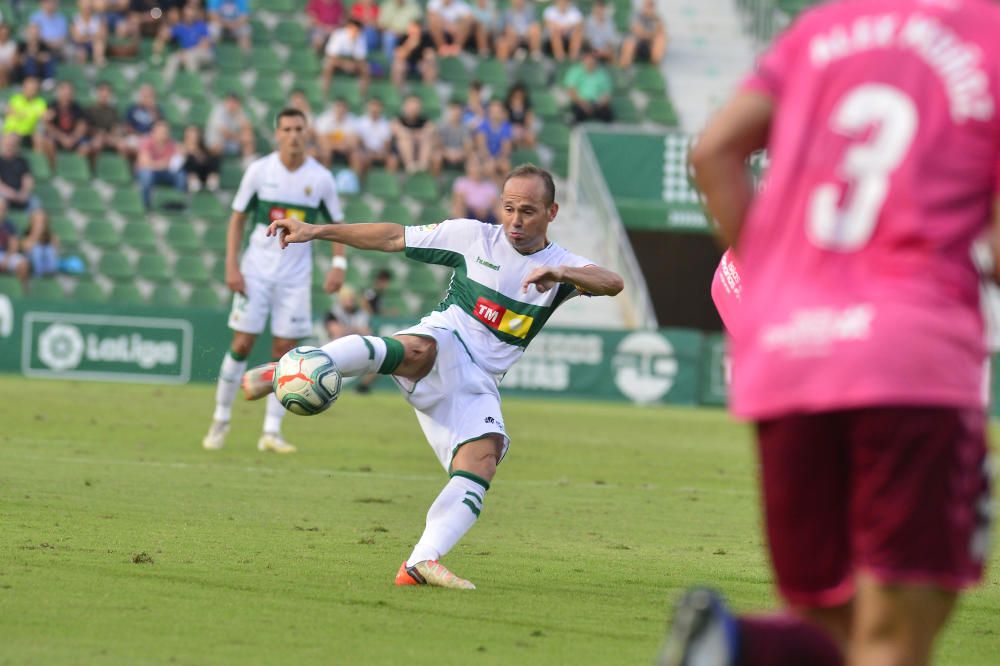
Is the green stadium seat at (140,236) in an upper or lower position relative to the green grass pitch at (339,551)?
lower

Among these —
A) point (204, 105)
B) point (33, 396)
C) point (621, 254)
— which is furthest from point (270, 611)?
point (204, 105)

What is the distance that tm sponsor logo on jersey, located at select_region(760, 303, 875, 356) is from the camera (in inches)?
131

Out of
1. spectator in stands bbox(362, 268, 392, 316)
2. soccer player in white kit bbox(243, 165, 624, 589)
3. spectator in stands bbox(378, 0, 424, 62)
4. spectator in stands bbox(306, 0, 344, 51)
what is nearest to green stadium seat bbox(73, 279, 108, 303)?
spectator in stands bbox(362, 268, 392, 316)

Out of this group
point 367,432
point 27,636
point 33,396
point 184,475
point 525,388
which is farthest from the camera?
point 525,388

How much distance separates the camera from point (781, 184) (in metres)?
3.49

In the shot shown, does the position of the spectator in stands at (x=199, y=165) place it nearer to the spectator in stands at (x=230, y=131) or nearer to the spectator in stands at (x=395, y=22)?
the spectator in stands at (x=230, y=131)

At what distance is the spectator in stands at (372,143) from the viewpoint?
26547 mm

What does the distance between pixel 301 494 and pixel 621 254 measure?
15319 millimetres

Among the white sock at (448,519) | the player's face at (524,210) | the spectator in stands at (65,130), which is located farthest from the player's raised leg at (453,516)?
the spectator in stands at (65,130)

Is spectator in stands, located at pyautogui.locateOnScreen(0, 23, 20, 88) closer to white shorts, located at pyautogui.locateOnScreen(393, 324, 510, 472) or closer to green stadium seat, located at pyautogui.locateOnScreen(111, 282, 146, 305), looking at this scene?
green stadium seat, located at pyautogui.locateOnScreen(111, 282, 146, 305)

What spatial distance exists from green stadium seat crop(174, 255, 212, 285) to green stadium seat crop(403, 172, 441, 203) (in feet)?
12.7

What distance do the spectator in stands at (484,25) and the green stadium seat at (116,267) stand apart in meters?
8.28

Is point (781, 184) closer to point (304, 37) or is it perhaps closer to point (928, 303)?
Result: point (928, 303)

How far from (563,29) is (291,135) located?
16817 millimetres
